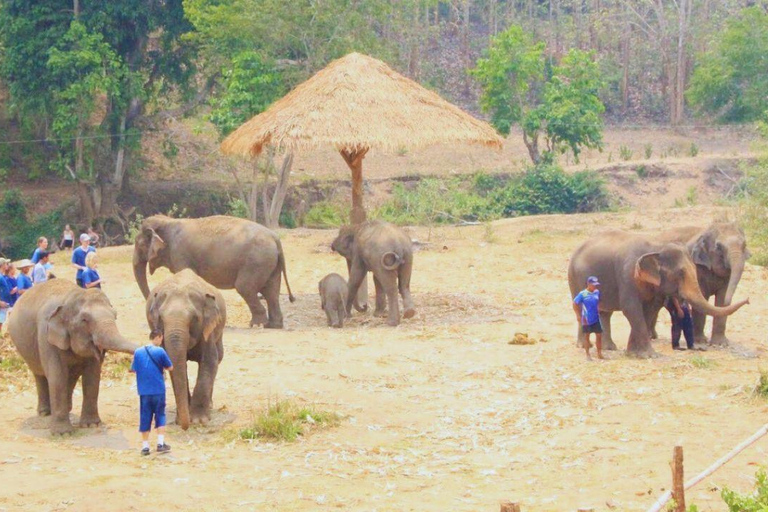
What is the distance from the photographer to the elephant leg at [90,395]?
9.80 metres

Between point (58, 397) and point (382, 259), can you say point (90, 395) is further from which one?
point (382, 259)

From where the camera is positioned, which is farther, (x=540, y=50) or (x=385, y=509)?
(x=540, y=50)

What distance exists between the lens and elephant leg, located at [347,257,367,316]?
15.6 metres

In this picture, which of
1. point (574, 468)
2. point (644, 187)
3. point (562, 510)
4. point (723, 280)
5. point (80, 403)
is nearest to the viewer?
point (562, 510)

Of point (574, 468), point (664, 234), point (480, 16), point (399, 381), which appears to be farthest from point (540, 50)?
point (574, 468)

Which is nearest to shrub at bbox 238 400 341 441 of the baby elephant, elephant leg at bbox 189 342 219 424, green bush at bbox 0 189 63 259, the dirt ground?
the dirt ground

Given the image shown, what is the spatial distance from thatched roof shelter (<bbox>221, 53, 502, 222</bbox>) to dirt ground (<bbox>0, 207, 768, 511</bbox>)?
7.93 feet

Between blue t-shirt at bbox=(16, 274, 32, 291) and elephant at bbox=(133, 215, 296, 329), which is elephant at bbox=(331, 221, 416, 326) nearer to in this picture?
elephant at bbox=(133, 215, 296, 329)

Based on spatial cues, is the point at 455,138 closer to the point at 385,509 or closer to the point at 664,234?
the point at 664,234

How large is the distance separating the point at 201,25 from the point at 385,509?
22.1 metres

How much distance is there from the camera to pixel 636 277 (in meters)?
12.5

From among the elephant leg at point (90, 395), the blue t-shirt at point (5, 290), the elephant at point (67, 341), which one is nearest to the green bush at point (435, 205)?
the blue t-shirt at point (5, 290)

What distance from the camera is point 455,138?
17156mm

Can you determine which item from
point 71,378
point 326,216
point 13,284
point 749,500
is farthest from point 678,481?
point 326,216
